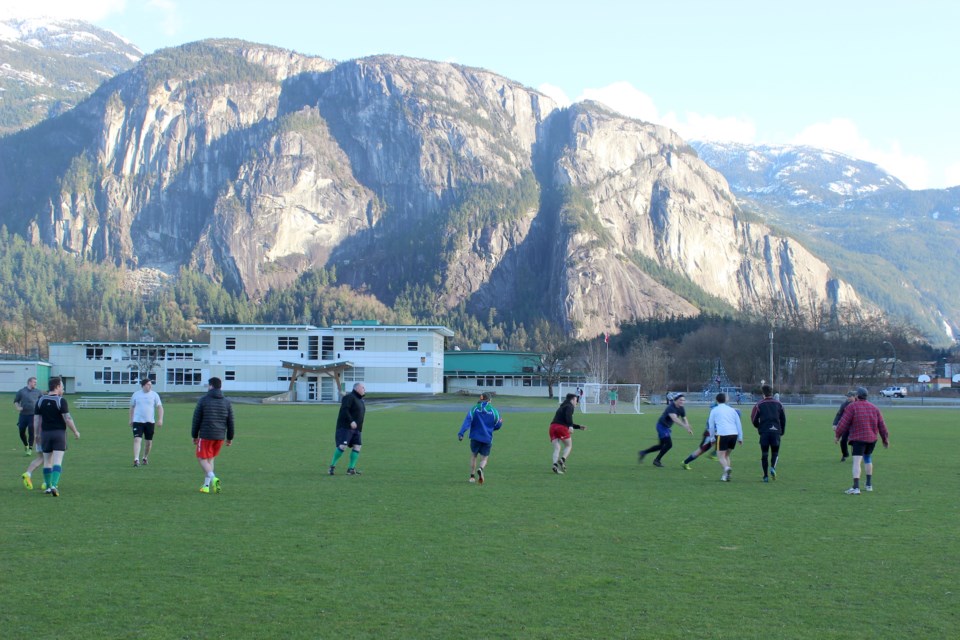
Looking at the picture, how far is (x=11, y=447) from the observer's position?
86.4 ft

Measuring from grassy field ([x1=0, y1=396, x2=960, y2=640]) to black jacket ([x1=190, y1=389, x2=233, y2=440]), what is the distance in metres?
1.07

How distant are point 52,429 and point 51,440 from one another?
0.64ft

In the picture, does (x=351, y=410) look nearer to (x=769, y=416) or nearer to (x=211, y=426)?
(x=211, y=426)

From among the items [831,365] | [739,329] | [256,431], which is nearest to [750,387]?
[831,365]

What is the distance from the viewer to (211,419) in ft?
53.3

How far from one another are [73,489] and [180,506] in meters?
3.32

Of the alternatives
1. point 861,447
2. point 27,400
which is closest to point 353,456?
point 27,400

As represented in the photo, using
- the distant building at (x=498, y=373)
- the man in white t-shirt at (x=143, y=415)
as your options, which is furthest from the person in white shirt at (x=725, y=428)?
the distant building at (x=498, y=373)

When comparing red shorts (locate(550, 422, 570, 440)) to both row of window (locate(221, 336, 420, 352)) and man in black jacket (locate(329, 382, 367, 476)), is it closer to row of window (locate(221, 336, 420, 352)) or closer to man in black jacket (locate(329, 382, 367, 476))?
man in black jacket (locate(329, 382, 367, 476))

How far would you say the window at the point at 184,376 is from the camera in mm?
100250

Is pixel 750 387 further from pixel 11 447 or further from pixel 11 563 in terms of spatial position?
pixel 11 563

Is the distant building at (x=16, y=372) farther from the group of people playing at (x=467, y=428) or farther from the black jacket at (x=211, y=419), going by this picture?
the black jacket at (x=211, y=419)

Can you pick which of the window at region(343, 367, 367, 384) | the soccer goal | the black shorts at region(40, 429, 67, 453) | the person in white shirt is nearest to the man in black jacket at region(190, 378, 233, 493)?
the black shorts at region(40, 429, 67, 453)

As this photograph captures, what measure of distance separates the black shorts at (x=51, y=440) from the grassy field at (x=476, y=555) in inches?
33.6
